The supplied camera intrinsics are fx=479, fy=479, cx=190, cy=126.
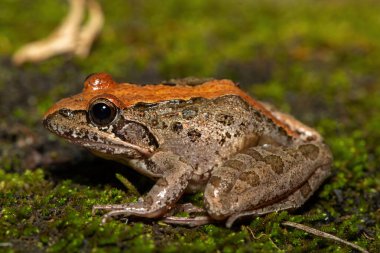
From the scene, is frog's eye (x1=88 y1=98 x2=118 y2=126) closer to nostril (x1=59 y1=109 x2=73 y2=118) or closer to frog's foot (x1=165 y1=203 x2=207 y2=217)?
nostril (x1=59 y1=109 x2=73 y2=118)

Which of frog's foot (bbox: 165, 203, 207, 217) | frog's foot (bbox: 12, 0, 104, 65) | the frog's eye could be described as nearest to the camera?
frog's foot (bbox: 165, 203, 207, 217)

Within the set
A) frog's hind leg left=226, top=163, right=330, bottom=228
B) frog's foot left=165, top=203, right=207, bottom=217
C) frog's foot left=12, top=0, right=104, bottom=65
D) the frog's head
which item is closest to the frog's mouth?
the frog's head

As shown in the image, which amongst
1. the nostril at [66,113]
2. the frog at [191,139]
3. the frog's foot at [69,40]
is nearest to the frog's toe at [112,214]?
the frog at [191,139]

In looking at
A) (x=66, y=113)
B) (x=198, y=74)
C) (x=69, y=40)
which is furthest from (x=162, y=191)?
(x=69, y=40)

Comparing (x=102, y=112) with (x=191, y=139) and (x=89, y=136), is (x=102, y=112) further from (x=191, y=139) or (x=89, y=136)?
(x=191, y=139)

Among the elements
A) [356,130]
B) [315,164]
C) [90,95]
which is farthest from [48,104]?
[356,130]

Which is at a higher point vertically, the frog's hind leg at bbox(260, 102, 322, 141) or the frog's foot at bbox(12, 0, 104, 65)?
the frog's foot at bbox(12, 0, 104, 65)

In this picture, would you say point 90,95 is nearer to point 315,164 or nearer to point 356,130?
point 315,164
